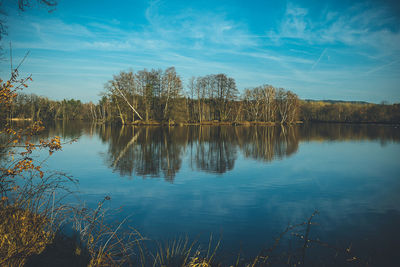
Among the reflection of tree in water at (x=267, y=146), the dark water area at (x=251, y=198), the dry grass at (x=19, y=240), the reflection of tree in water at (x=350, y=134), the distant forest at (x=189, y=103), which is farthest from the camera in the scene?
the distant forest at (x=189, y=103)

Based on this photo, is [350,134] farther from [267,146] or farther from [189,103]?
[189,103]

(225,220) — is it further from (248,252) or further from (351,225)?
(351,225)

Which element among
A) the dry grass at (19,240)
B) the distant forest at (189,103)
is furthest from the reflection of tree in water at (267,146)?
the distant forest at (189,103)

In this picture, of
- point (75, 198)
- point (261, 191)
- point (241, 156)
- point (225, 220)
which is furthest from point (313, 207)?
point (241, 156)

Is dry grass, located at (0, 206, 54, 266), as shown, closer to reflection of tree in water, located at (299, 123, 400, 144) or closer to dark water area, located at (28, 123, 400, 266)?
dark water area, located at (28, 123, 400, 266)

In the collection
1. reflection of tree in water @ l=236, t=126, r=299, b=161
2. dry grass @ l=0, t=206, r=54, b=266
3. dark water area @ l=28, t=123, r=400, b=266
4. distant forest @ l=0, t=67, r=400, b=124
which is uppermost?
distant forest @ l=0, t=67, r=400, b=124

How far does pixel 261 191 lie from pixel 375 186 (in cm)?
510

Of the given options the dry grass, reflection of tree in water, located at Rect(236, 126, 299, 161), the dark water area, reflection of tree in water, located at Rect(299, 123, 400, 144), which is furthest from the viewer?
reflection of tree in water, located at Rect(299, 123, 400, 144)

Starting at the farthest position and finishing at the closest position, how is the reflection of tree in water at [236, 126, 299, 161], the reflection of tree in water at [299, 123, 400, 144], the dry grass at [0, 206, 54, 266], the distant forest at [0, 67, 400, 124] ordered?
the distant forest at [0, 67, 400, 124] < the reflection of tree in water at [299, 123, 400, 144] < the reflection of tree in water at [236, 126, 299, 161] < the dry grass at [0, 206, 54, 266]

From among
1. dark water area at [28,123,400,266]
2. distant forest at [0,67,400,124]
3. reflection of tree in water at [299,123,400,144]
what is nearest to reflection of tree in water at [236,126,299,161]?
dark water area at [28,123,400,266]

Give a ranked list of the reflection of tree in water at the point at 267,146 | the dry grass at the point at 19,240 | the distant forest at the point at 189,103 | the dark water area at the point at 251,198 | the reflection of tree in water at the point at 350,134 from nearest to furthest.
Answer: the dry grass at the point at 19,240 → the dark water area at the point at 251,198 → the reflection of tree in water at the point at 267,146 → the reflection of tree in water at the point at 350,134 → the distant forest at the point at 189,103

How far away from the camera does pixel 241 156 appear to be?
1681 centimetres

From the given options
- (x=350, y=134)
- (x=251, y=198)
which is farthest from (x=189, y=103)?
(x=251, y=198)

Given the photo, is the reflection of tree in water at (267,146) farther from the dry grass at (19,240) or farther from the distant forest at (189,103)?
the distant forest at (189,103)
